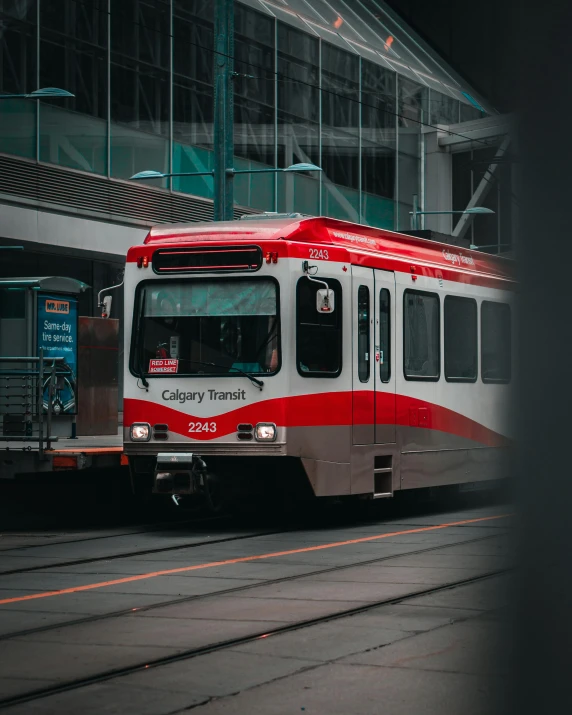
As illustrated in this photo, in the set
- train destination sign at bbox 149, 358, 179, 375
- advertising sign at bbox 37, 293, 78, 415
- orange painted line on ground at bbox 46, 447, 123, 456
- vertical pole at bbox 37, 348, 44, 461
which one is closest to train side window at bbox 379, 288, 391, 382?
train destination sign at bbox 149, 358, 179, 375

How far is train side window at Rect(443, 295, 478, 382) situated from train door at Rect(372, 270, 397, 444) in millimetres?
1388

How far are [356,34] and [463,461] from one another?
22.7 m

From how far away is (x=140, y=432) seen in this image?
13266 millimetres

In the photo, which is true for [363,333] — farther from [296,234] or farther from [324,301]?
[296,234]

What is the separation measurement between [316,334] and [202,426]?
1510 millimetres

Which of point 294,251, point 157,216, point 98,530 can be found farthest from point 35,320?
point 157,216

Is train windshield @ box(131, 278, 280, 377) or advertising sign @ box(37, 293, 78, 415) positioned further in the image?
advertising sign @ box(37, 293, 78, 415)

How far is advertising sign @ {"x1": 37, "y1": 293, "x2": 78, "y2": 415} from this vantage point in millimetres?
17688

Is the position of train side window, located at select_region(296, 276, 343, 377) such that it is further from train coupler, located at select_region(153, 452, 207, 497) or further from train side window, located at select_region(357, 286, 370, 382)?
train coupler, located at select_region(153, 452, 207, 497)

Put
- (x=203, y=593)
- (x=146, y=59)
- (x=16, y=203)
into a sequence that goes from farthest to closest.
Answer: (x=146, y=59) → (x=16, y=203) → (x=203, y=593)

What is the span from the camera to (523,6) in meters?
1.31

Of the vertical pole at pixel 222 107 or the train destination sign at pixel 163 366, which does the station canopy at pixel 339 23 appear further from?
the train destination sign at pixel 163 366

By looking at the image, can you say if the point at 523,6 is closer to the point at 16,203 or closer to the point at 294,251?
the point at 294,251

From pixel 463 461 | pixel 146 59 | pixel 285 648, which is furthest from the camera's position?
pixel 146 59
